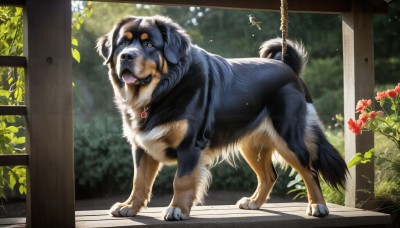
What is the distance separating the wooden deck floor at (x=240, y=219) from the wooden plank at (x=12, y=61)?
109 cm

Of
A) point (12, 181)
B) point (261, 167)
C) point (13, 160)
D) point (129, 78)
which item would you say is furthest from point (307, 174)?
point (12, 181)

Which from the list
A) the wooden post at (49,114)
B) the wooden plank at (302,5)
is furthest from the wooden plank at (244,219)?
the wooden plank at (302,5)

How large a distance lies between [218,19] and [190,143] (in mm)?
7881

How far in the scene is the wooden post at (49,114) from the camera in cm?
377

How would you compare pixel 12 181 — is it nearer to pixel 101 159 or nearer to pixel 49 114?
pixel 49 114

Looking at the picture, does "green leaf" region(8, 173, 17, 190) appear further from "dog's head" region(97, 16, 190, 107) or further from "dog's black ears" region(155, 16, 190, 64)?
"dog's black ears" region(155, 16, 190, 64)

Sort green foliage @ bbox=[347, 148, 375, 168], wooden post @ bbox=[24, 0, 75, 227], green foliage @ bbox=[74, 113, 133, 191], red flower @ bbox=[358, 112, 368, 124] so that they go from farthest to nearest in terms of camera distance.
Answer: green foliage @ bbox=[74, 113, 133, 191], green foliage @ bbox=[347, 148, 375, 168], red flower @ bbox=[358, 112, 368, 124], wooden post @ bbox=[24, 0, 75, 227]

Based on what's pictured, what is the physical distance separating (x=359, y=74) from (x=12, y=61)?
287 cm

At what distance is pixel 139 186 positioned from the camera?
14.2 ft

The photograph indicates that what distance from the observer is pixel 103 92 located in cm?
1085

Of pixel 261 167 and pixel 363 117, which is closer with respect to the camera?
pixel 363 117

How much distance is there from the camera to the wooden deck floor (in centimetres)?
399

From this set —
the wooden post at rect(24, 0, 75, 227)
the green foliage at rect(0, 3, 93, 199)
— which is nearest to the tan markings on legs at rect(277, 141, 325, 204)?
the wooden post at rect(24, 0, 75, 227)

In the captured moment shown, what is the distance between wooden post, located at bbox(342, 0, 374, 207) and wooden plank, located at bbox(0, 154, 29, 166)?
2742 millimetres
